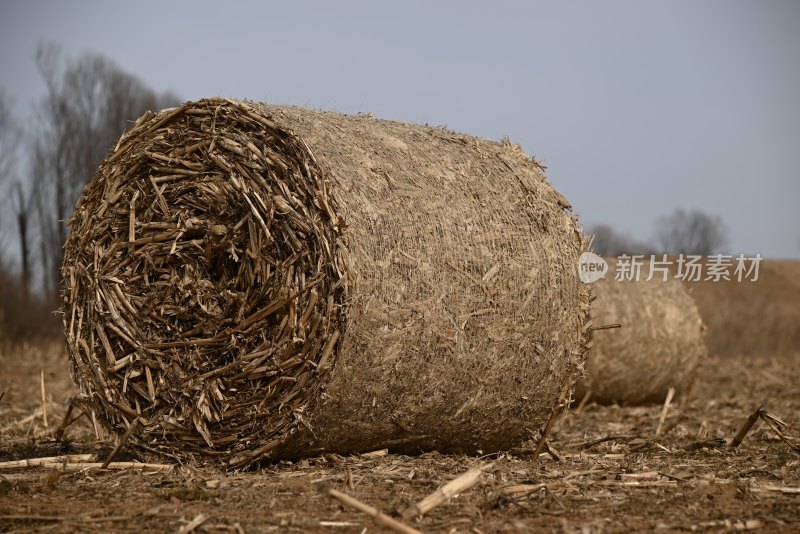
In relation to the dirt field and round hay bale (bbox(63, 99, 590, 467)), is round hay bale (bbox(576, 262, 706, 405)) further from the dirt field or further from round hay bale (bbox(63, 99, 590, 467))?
round hay bale (bbox(63, 99, 590, 467))

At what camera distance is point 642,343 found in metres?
11.1

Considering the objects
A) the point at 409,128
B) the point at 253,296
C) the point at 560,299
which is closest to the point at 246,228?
the point at 253,296

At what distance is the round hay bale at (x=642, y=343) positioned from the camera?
10.8m

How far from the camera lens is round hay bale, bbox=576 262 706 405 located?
10.8 metres

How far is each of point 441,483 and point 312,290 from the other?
123 cm

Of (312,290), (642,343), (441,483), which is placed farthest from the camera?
(642,343)

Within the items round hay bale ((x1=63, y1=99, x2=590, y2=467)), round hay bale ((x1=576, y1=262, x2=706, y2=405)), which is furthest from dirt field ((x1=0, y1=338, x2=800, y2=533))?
round hay bale ((x1=576, y1=262, x2=706, y2=405))

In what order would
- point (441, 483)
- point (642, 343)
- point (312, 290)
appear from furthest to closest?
point (642, 343) < point (312, 290) < point (441, 483)

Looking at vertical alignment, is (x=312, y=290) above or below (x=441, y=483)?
above

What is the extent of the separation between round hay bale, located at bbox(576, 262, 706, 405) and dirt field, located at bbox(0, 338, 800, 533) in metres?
3.10

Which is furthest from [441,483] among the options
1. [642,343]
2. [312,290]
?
[642,343]

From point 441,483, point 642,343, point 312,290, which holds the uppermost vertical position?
point 312,290

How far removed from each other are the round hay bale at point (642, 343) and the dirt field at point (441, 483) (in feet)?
10.2

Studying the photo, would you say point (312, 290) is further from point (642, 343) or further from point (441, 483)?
point (642, 343)
